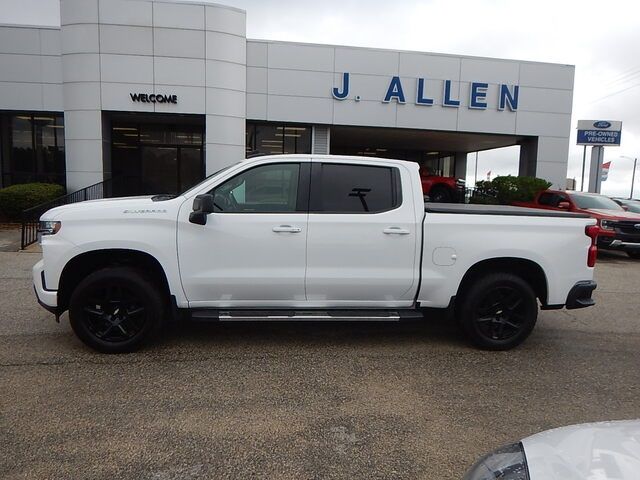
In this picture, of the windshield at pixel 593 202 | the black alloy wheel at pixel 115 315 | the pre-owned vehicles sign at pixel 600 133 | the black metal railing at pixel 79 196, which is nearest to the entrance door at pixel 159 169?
the black metal railing at pixel 79 196

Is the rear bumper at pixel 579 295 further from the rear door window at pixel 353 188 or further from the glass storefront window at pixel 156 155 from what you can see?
the glass storefront window at pixel 156 155

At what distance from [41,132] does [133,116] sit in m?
4.10

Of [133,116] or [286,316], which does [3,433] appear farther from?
[133,116]

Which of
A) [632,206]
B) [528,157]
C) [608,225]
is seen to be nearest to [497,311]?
[608,225]

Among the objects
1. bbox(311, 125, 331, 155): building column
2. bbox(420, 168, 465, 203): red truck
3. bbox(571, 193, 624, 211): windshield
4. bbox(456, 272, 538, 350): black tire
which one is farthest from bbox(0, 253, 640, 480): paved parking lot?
bbox(420, 168, 465, 203): red truck

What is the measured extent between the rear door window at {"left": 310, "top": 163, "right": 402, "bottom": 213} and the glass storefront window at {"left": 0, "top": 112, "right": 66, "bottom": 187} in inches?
723

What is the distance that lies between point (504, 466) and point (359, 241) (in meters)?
3.16

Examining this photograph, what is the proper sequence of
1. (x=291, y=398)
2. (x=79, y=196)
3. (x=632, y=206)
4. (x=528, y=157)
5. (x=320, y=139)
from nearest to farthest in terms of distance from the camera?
(x=291, y=398), (x=632, y=206), (x=79, y=196), (x=320, y=139), (x=528, y=157)

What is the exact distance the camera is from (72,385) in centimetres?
414

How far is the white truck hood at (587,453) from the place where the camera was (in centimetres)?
160

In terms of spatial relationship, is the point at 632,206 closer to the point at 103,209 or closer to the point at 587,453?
the point at 103,209

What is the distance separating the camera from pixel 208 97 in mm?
17578

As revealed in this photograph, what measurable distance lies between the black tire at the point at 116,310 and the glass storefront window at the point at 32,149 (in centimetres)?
1784

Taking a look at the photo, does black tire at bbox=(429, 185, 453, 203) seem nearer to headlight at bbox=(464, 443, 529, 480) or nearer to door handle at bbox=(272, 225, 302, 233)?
door handle at bbox=(272, 225, 302, 233)
